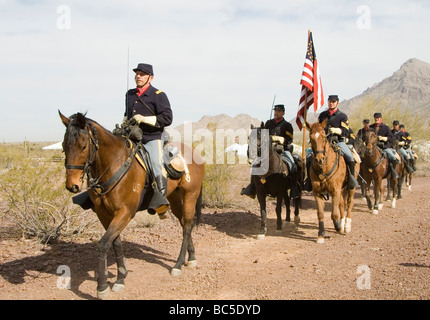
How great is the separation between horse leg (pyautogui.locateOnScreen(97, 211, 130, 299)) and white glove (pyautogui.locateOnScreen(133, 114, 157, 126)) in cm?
159

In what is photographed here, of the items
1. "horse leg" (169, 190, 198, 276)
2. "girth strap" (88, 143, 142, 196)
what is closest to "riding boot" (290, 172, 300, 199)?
"horse leg" (169, 190, 198, 276)

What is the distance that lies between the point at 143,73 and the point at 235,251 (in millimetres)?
4410

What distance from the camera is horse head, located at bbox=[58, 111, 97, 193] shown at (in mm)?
5375

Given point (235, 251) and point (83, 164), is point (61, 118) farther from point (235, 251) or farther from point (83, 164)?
point (235, 251)

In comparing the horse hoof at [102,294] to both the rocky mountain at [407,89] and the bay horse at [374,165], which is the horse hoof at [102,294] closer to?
the bay horse at [374,165]

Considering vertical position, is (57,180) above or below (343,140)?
below

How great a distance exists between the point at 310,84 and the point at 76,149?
834 centimetres

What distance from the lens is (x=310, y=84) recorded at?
39.2ft

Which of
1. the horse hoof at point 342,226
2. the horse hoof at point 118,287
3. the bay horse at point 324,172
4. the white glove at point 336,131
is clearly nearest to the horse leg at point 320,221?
the bay horse at point 324,172

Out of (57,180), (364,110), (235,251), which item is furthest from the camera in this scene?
→ (364,110)

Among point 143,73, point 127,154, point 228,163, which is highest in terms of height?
point 143,73

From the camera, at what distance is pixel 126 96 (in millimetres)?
7031

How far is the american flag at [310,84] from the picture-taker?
12.0 meters
